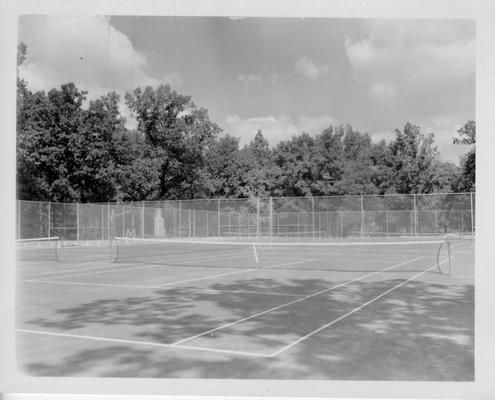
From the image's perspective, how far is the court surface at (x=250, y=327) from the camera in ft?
16.6

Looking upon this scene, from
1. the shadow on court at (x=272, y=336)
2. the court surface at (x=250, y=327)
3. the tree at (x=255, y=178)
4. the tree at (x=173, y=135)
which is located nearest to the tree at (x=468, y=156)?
the tree at (x=255, y=178)

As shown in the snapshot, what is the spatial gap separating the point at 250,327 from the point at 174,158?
39730 millimetres

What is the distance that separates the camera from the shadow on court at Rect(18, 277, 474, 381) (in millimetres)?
4980

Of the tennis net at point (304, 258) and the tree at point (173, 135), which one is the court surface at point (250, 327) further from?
the tree at point (173, 135)

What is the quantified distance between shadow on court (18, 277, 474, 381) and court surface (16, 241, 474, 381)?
1 centimetres

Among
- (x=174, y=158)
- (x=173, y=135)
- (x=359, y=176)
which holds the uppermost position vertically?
(x=173, y=135)

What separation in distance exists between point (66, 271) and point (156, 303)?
6.67 meters

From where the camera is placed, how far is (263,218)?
129ft

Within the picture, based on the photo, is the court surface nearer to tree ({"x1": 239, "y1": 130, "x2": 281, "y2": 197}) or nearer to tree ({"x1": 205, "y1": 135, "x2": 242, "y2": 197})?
tree ({"x1": 205, "y1": 135, "x2": 242, "y2": 197})

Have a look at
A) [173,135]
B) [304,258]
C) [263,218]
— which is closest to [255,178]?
[173,135]

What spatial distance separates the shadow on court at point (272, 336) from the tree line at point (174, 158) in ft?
66.6

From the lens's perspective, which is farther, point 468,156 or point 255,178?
point 255,178

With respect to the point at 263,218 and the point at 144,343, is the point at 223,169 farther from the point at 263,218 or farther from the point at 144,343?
the point at 144,343

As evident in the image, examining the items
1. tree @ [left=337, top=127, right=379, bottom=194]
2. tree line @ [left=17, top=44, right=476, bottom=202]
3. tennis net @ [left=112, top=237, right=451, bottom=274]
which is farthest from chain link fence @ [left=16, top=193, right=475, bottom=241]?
tree @ [left=337, top=127, right=379, bottom=194]
